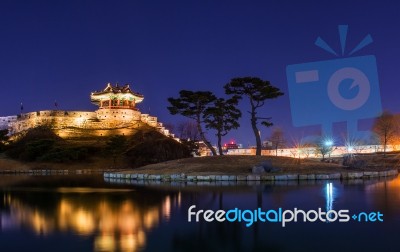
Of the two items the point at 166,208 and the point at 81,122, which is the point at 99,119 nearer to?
the point at 81,122

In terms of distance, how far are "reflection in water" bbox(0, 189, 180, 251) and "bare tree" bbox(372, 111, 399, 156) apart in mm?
54248

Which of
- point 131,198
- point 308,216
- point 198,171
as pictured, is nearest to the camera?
point 308,216

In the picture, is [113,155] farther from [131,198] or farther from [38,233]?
[38,233]

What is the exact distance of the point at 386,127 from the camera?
62.9 metres

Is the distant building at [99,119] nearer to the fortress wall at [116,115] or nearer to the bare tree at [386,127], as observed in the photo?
the fortress wall at [116,115]

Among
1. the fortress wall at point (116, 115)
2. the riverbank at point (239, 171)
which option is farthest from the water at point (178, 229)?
the fortress wall at point (116, 115)

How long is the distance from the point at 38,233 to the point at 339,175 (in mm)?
22528

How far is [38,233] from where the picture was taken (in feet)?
34.5

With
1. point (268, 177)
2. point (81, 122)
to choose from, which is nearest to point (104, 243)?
point (268, 177)

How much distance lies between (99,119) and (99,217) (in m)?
73.4

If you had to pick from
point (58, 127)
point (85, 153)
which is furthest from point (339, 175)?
point (58, 127)

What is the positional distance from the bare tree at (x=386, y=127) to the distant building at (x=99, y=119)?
132 feet

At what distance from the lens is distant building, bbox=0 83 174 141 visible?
80125 mm

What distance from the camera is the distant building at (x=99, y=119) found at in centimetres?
8012
